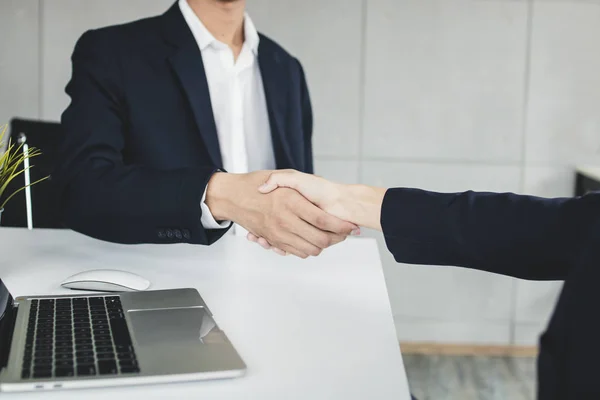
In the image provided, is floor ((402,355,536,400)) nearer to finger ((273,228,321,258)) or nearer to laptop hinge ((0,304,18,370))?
finger ((273,228,321,258))

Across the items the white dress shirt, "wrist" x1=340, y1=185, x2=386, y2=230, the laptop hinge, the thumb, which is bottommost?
the laptop hinge

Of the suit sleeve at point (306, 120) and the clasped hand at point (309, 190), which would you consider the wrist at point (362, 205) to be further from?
the suit sleeve at point (306, 120)

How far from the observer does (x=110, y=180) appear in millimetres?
1882

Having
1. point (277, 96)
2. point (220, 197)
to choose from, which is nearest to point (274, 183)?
point (220, 197)

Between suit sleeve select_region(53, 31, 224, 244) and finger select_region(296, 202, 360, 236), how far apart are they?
0.21 meters

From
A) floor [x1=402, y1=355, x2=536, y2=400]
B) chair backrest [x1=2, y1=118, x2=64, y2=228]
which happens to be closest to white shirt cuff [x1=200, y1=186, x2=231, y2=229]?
chair backrest [x1=2, y1=118, x2=64, y2=228]

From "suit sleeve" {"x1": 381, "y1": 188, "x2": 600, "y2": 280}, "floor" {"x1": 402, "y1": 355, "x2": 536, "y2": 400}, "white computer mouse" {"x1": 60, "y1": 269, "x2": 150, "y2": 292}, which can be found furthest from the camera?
"floor" {"x1": 402, "y1": 355, "x2": 536, "y2": 400}

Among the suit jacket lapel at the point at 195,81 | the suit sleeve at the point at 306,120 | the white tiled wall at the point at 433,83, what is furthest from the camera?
the white tiled wall at the point at 433,83

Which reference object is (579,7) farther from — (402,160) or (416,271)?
(416,271)

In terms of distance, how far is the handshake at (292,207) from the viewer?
1723 millimetres

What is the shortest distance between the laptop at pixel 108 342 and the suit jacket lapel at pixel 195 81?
0.96 m

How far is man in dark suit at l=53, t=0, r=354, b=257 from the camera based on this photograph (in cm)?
177

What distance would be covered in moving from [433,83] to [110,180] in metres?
2.03

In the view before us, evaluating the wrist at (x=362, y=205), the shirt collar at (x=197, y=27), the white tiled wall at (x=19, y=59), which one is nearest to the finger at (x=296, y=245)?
the wrist at (x=362, y=205)
